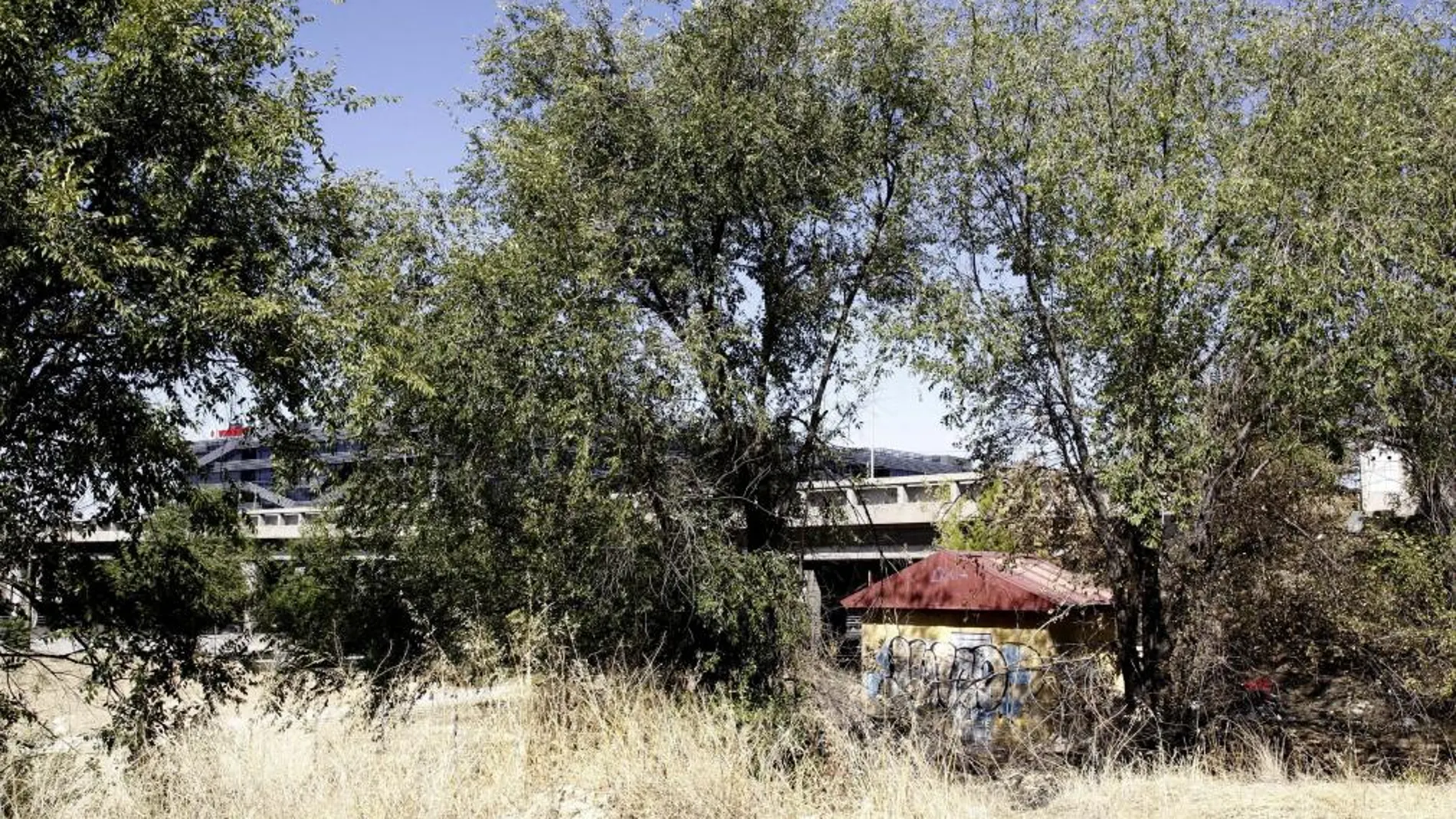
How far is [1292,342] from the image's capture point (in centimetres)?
1074

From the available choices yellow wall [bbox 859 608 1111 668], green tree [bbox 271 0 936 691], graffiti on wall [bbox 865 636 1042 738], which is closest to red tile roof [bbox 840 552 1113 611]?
yellow wall [bbox 859 608 1111 668]

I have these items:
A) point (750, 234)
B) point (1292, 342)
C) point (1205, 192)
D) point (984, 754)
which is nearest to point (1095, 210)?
point (1205, 192)

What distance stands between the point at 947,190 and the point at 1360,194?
13.9ft

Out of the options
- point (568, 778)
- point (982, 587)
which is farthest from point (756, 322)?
point (568, 778)

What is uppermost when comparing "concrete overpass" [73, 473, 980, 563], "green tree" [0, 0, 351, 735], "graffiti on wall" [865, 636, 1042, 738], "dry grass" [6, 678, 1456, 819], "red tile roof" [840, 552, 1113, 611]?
"green tree" [0, 0, 351, 735]

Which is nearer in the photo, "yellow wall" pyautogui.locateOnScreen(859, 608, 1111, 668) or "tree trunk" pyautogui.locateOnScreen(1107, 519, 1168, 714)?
"tree trunk" pyautogui.locateOnScreen(1107, 519, 1168, 714)

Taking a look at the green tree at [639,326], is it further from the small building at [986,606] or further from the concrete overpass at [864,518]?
the small building at [986,606]

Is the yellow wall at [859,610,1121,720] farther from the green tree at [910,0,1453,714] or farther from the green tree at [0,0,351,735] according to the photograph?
the green tree at [0,0,351,735]

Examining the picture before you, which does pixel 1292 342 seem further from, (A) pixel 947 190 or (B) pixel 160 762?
(B) pixel 160 762

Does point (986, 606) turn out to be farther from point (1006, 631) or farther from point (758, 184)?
point (758, 184)

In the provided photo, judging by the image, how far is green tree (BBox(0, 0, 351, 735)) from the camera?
25.6ft

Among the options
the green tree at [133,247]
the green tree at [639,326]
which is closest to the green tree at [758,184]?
the green tree at [639,326]

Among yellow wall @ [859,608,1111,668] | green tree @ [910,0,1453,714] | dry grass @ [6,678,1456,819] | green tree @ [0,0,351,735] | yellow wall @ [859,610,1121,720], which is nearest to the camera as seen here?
dry grass @ [6,678,1456,819]

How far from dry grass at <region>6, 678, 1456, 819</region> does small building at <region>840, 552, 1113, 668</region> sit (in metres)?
4.82
